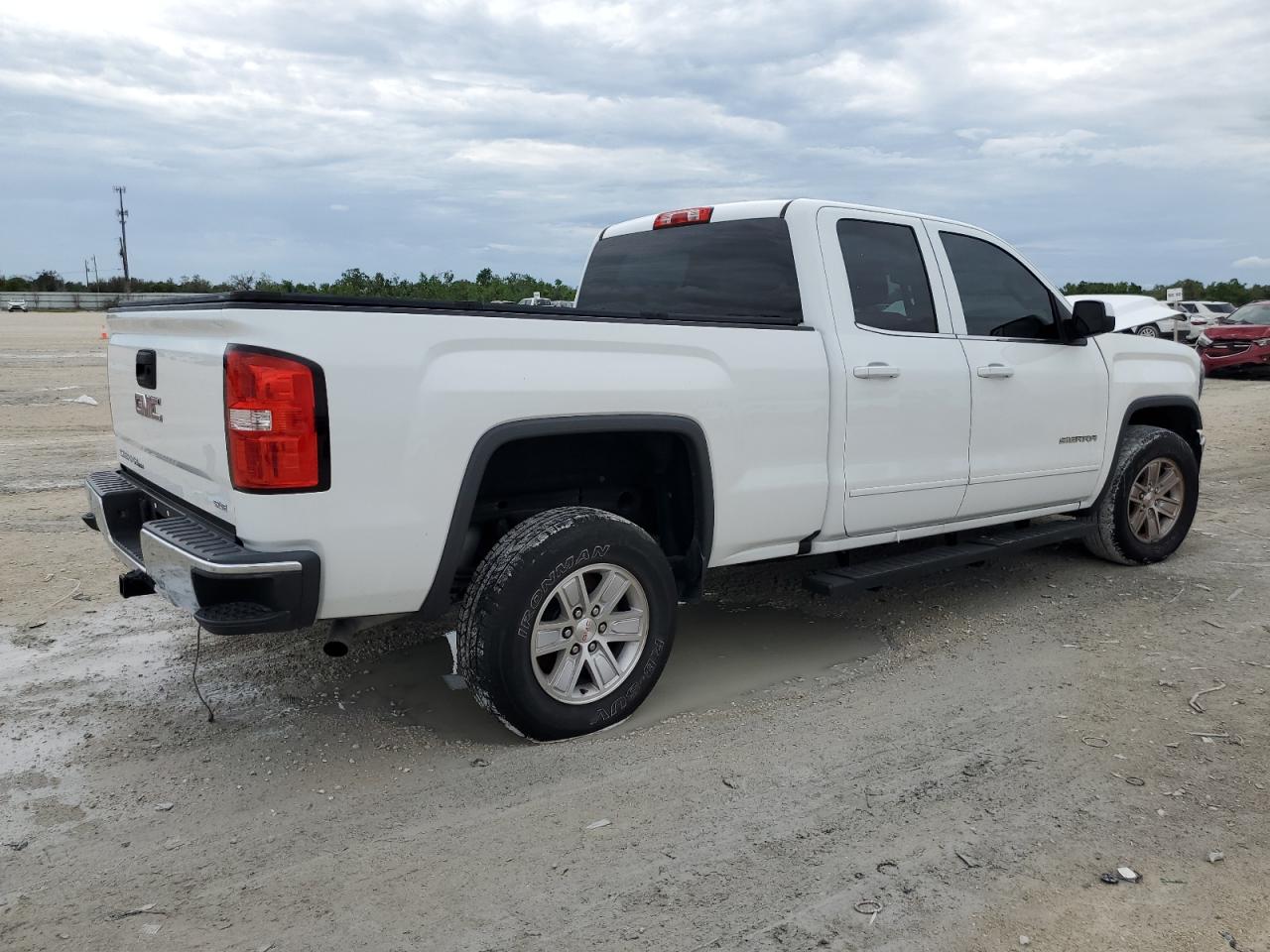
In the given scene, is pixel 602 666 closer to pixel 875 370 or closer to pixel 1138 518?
pixel 875 370

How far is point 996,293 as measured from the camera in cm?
532

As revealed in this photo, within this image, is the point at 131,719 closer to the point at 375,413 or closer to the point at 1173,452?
the point at 375,413

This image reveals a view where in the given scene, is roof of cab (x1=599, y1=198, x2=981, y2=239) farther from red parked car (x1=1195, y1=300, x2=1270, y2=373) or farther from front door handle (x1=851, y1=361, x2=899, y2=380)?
red parked car (x1=1195, y1=300, x2=1270, y2=373)

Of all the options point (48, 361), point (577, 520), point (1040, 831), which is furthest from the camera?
point (48, 361)

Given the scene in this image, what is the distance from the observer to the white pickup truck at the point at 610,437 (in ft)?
10.3

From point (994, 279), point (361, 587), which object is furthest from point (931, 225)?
point (361, 587)

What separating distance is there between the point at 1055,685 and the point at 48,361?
854 inches

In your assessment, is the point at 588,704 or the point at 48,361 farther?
the point at 48,361

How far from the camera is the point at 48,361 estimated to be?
20.8 meters

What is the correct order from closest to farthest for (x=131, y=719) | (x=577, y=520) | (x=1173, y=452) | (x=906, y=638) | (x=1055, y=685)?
(x=577, y=520), (x=131, y=719), (x=1055, y=685), (x=906, y=638), (x=1173, y=452)

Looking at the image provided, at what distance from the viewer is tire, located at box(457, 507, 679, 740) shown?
3502 millimetres

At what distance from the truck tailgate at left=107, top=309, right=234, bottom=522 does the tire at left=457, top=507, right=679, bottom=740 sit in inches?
36.3

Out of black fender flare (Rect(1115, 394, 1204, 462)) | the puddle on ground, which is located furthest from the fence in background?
black fender flare (Rect(1115, 394, 1204, 462))

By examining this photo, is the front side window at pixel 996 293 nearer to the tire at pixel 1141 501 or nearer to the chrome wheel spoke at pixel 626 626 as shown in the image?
the tire at pixel 1141 501
